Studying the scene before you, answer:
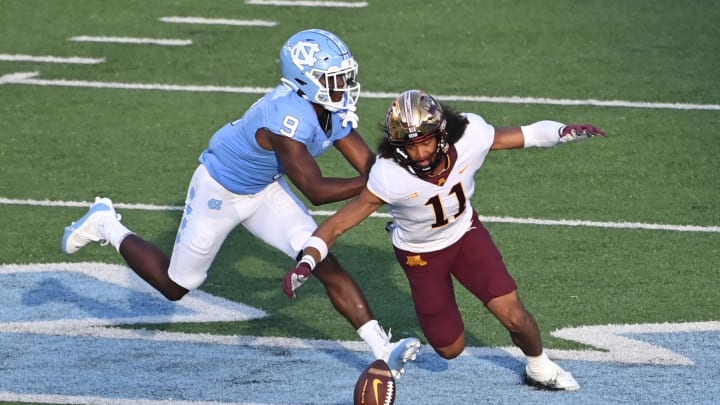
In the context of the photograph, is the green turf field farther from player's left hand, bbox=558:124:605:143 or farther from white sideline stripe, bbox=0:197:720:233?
player's left hand, bbox=558:124:605:143

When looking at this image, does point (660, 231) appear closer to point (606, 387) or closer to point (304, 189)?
point (606, 387)

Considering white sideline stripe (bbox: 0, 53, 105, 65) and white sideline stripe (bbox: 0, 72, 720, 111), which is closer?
white sideline stripe (bbox: 0, 72, 720, 111)

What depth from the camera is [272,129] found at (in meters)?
6.31

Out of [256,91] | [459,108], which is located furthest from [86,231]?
[256,91]

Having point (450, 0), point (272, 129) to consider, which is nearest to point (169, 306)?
point (272, 129)

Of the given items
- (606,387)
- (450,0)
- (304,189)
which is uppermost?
(304,189)

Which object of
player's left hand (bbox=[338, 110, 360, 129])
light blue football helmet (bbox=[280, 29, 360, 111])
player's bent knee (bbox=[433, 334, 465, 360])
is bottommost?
player's bent knee (bbox=[433, 334, 465, 360])

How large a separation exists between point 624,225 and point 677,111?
7.63 ft

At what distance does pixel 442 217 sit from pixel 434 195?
16 centimetres

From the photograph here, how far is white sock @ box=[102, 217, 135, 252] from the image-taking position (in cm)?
715

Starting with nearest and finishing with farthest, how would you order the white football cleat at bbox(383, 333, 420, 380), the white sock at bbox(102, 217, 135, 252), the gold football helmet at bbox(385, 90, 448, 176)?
the gold football helmet at bbox(385, 90, 448, 176)
the white football cleat at bbox(383, 333, 420, 380)
the white sock at bbox(102, 217, 135, 252)

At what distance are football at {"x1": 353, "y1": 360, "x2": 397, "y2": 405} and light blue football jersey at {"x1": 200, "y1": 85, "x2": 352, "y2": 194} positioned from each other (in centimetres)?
123

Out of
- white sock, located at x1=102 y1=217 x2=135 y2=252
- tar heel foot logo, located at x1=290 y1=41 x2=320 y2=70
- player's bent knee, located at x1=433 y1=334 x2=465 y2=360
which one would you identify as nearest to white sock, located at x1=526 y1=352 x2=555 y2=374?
player's bent knee, located at x1=433 y1=334 x2=465 y2=360

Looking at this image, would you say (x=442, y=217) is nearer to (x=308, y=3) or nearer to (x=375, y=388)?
(x=375, y=388)
